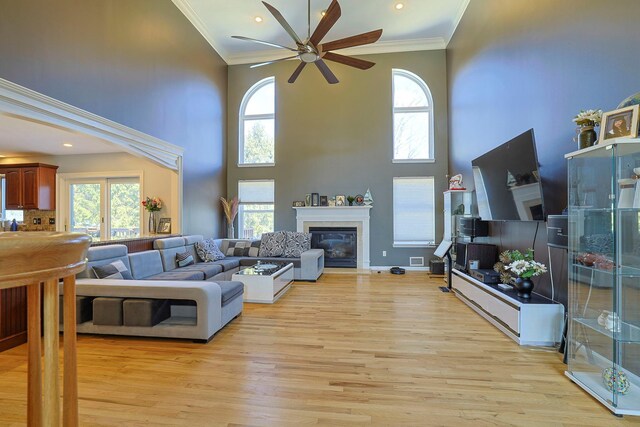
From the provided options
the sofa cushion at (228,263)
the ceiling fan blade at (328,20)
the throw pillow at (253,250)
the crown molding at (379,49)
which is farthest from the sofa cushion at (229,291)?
the crown molding at (379,49)

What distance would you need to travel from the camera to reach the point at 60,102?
3.25 metres

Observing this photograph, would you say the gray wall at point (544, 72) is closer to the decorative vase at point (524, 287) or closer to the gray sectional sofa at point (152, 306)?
the decorative vase at point (524, 287)

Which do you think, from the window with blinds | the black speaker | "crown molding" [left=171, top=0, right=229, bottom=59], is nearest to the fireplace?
the window with blinds

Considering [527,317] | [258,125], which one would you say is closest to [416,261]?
[527,317]

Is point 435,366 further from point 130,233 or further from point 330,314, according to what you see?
point 130,233

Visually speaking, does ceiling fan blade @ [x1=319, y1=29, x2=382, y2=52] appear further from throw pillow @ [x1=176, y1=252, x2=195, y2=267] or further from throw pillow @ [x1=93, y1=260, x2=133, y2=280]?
throw pillow @ [x1=176, y1=252, x2=195, y2=267]

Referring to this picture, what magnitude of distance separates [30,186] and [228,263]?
4366 millimetres

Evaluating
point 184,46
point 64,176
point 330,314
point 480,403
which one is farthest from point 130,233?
point 480,403

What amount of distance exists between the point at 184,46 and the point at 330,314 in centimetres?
550

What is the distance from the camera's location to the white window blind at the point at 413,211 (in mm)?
6617

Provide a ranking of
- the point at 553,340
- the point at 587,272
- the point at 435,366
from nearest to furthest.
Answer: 1. the point at 587,272
2. the point at 435,366
3. the point at 553,340

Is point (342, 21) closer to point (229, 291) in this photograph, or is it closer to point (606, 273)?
point (229, 291)

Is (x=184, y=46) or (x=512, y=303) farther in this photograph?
(x=184, y=46)

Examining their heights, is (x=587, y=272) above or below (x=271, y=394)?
above
